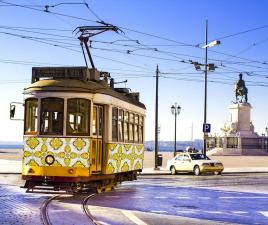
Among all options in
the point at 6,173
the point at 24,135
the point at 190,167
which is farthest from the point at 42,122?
the point at 190,167

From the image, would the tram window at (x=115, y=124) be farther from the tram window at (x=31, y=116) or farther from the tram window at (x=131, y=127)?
the tram window at (x=31, y=116)

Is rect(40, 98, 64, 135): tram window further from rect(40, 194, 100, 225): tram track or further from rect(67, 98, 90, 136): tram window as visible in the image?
rect(40, 194, 100, 225): tram track

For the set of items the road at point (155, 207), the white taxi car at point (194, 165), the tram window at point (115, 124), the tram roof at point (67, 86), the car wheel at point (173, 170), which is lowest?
the road at point (155, 207)

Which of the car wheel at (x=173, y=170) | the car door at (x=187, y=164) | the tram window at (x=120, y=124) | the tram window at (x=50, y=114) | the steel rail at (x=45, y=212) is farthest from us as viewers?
the car wheel at (x=173, y=170)

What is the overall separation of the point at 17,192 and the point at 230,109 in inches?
2618

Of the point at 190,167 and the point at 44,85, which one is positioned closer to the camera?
the point at 44,85

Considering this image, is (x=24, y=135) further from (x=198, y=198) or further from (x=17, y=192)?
(x=198, y=198)

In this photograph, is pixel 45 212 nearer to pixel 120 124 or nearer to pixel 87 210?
pixel 87 210

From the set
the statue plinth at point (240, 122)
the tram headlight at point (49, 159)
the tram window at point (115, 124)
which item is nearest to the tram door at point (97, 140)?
the tram window at point (115, 124)

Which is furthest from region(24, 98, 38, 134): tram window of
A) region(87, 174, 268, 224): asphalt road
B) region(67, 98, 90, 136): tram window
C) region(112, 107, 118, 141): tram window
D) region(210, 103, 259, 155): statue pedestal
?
region(210, 103, 259, 155): statue pedestal

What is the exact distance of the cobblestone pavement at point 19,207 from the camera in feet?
36.2

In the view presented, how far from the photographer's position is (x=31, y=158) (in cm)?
1572

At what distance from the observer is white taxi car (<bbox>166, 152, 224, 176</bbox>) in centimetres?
3147

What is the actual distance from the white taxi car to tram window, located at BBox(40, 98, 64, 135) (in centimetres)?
1684
